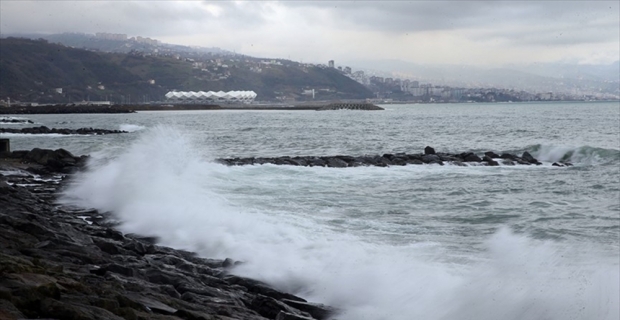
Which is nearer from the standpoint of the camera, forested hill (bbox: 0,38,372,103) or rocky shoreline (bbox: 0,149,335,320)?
rocky shoreline (bbox: 0,149,335,320)

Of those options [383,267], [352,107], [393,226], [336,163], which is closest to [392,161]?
[336,163]

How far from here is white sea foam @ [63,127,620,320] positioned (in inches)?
263

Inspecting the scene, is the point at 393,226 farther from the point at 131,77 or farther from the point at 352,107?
the point at 131,77

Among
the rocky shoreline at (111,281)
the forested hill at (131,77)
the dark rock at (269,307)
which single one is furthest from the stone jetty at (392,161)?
the forested hill at (131,77)

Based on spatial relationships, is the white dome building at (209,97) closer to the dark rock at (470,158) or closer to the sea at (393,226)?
the dark rock at (470,158)

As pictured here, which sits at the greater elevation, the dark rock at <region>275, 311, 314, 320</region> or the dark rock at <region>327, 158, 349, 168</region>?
the dark rock at <region>275, 311, 314, 320</region>

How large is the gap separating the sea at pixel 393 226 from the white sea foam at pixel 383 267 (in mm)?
21

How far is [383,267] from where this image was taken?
8000 millimetres

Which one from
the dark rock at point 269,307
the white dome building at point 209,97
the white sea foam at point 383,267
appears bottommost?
the white sea foam at point 383,267

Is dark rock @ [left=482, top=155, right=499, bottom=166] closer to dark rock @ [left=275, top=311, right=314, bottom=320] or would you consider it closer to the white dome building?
dark rock @ [left=275, top=311, right=314, bottom=320]

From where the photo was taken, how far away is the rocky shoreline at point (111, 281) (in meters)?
4.89

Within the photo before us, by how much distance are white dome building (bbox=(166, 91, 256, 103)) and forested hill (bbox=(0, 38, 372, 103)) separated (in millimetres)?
7710

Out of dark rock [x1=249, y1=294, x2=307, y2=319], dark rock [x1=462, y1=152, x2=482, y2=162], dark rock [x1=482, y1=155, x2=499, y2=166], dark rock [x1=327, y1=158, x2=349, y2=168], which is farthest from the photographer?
dark rock [x1=462, y1=152, x2=482, y2=162]

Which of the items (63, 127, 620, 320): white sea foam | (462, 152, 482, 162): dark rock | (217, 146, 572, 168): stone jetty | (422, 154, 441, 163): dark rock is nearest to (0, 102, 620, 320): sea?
(63, 127, 620, 320): white sea foam
